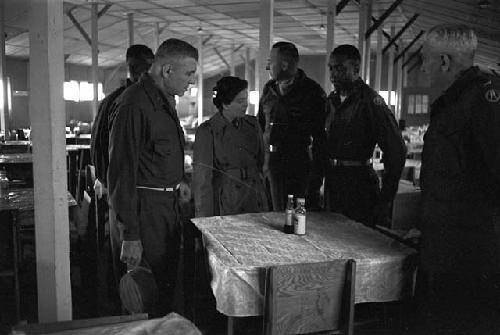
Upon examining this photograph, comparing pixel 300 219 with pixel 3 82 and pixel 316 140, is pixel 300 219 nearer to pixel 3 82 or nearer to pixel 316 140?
pixel 316 140

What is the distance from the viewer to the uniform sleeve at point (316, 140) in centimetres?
416

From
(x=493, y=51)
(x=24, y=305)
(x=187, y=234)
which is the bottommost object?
(x=24, y=305)

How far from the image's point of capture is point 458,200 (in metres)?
2.32

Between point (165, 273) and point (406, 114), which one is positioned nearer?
point (165, 273)

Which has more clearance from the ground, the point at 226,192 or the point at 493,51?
the point at 493,51

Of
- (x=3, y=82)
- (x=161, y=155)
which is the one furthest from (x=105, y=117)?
(x=3, y=82)

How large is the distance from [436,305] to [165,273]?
4.99ft

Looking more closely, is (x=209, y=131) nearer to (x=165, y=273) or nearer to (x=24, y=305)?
(x=165, y=273)

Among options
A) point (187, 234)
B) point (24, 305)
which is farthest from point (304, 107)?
point (24, 305)

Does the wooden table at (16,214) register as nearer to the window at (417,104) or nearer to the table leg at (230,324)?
the table leg at (230,324)

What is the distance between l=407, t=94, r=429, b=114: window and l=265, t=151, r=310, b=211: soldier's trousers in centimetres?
1821

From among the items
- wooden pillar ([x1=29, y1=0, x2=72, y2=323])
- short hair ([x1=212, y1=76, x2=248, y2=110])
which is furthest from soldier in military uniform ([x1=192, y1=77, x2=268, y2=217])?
wooden pillar ([x1=29, y1=0, x2=72, y2=323])

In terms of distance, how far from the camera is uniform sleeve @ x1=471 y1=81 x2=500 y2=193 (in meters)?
2.18

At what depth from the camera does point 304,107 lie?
4.32 metres
